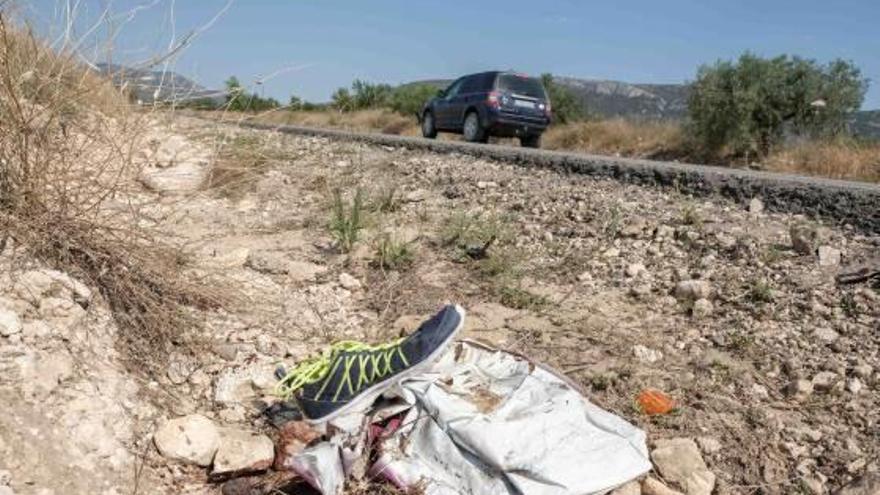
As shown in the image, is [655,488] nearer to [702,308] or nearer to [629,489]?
[629,489]

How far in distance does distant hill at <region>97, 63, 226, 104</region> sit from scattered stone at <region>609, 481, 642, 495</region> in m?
1.92

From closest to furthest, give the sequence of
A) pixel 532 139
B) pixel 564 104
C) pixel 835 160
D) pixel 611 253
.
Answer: pixel 611 253 → pixel 835 160 → pixel 532 139 → pixel 564 104

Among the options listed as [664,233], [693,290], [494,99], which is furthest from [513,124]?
[693,290]

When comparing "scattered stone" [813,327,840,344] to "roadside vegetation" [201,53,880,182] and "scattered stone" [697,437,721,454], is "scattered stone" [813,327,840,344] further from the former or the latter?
"roadside vegetation" [201,53,880,182]

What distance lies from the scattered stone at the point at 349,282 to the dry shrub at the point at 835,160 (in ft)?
23.9

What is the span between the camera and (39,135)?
8.29 ft

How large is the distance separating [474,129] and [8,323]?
437 inches

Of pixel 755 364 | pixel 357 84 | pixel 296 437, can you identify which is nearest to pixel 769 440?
pixel 755 364

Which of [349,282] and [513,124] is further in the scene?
[513,124]

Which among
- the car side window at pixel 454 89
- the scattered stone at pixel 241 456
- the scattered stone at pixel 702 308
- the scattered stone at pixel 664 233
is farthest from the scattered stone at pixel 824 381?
the car side window at pixel 454 89

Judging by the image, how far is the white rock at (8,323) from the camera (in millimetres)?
2086

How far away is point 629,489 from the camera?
2010mm

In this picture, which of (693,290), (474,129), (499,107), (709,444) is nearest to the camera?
(709,444)

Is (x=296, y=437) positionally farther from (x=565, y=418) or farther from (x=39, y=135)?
(x=39, y=135)
